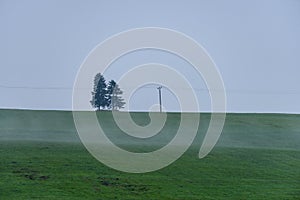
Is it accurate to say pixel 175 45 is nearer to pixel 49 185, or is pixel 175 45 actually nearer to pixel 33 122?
pixel 49 185

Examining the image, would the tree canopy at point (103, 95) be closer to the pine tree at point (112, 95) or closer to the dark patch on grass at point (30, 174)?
the pine tree at point (112, 95)

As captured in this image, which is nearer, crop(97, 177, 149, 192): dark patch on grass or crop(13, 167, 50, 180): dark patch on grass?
crop(97, 177, 149, 192): dark patch on grass

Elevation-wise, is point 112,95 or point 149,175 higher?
point 112,95

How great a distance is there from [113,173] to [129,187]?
2215 mm

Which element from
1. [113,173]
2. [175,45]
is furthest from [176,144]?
[113,173]

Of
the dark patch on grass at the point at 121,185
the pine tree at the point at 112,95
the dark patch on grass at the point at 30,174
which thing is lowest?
the dark patch on grass at the point at 121,185

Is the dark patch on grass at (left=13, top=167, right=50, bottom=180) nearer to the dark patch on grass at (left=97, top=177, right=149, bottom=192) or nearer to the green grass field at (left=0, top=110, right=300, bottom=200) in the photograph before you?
the green grass field at (left=0, top=110, right=300, bottom=200)

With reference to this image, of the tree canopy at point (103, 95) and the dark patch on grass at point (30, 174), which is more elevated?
the tree canopy at point (103, 95)

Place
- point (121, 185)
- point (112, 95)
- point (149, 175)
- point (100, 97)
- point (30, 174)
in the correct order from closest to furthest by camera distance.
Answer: point (121, 185), point (30, 174), point (149, 175), point (112, 95), point (100, 97)

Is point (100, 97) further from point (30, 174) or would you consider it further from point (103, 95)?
point (30, 174)

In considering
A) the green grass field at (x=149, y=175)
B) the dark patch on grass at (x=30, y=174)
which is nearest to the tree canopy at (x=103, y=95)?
the green grass field at (x=149, y=175)

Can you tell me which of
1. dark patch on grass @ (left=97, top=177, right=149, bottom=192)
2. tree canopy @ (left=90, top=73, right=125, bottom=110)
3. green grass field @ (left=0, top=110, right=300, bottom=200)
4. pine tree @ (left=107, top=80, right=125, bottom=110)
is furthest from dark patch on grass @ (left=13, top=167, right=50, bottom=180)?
tree canopy @ (left=90, top=73, right=125, bottom=110)

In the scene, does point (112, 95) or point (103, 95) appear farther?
point (103, 95)

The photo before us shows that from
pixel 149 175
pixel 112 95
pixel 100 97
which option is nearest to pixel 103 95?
pixel 100 97
